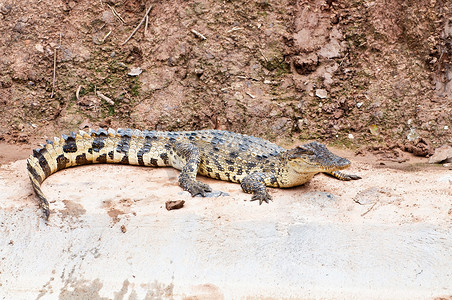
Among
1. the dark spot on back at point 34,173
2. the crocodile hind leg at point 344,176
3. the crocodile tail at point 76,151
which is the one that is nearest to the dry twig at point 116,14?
the crocodile tail at point 76,151

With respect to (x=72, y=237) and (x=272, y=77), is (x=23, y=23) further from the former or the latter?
(x=72, y=237)

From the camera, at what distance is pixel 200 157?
5.36 m

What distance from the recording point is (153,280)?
3400 mm

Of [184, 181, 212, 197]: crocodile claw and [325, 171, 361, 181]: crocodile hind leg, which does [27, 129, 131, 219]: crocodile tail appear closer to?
[184, 181, 212, 197]: crocodile claw

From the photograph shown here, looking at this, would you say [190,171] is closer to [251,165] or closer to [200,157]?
[200,157]

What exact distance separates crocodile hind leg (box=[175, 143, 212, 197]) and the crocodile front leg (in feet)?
1.23

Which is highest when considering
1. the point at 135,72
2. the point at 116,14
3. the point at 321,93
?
the point at 116,14


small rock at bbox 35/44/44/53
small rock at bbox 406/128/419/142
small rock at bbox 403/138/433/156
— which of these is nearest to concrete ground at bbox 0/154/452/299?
small rock at bbox 403/138/433/156

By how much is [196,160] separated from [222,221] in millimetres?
1370

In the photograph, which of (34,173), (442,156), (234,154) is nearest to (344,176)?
(234,154)

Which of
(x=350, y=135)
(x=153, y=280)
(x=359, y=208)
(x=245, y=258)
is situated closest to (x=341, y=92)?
(x=350, y=135)

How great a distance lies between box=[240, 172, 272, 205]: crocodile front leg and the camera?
458 cm

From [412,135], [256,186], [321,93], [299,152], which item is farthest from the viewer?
[321,93]

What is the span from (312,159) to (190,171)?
1.29 meters
